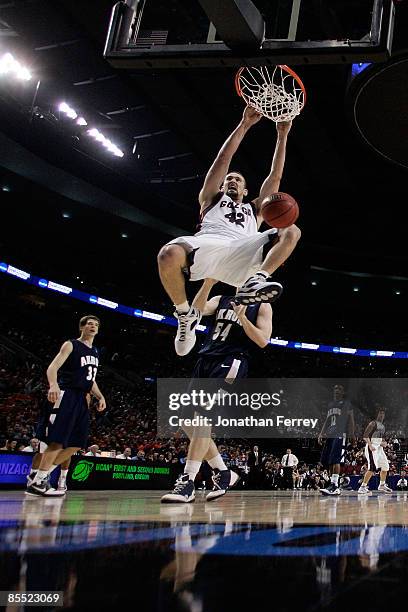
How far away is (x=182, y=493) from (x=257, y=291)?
1.67 metres

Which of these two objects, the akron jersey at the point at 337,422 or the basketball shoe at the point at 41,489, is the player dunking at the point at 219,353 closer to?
the basketball shoe at the point at 41,489

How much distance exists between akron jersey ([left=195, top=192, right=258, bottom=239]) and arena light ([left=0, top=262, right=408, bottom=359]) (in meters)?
9.02

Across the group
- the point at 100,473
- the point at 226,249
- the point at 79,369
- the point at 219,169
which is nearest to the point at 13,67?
the point at 100,473

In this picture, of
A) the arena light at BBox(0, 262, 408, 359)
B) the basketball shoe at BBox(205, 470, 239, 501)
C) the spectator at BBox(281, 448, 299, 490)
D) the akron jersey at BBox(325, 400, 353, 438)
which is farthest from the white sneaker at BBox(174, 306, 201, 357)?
the spectator at BBox(281, 448, 299, 490)

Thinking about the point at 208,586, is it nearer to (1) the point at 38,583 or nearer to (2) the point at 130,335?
(1) the point at 38,583

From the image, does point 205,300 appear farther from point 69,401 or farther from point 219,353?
point 69,401

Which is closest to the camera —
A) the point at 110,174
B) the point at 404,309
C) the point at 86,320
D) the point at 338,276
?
the point at 86,320

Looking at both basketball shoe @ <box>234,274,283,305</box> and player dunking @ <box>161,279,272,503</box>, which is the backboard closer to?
basketball shoe @ <box>234,274,283,305</box>

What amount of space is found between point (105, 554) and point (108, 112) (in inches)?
552

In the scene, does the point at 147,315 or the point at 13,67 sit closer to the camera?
the point at 13,67

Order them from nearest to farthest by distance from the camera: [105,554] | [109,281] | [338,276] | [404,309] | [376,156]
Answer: [105,554] < [376,156] < [109,281] < [338,276] < [404,309]

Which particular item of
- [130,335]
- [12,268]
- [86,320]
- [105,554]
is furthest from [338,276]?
[105,554]

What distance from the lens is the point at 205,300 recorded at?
4.34 meters

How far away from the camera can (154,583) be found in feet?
3.12
